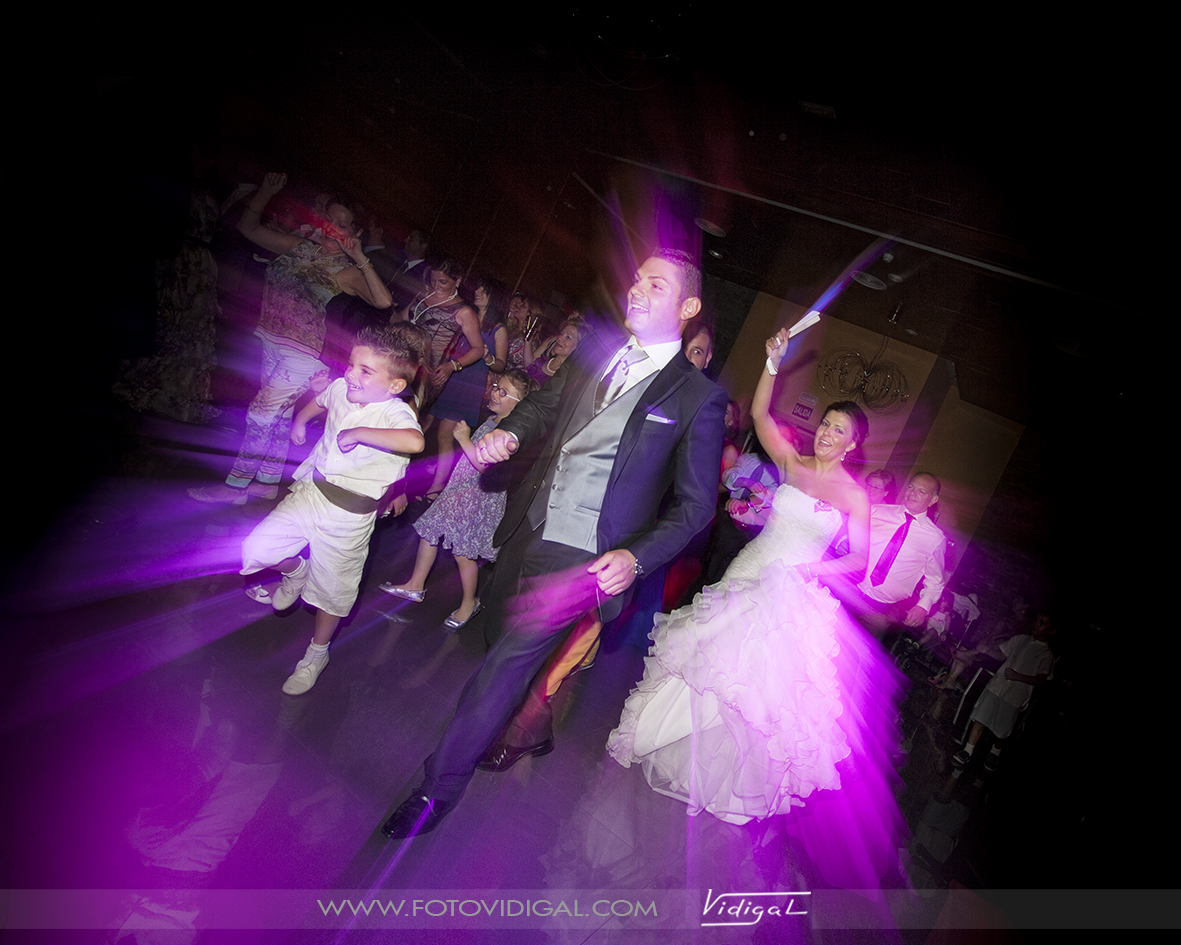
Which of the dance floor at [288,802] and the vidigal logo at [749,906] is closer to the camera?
the dance floor at [288,802]

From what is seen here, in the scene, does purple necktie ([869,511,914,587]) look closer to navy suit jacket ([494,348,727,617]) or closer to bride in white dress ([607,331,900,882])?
bride in white dress ([607,331,900,882])

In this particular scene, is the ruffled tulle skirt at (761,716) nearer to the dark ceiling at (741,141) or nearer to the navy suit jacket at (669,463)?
the navy suit jacket at (669,463)

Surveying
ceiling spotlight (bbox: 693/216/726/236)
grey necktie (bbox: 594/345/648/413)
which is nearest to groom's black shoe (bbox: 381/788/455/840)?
grey necktie (bbox: 594/345/648/413)

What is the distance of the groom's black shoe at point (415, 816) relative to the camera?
2.07 m

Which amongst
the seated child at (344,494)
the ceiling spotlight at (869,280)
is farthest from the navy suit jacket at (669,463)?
the ceiling spotlight at (869,280)

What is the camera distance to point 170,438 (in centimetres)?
419

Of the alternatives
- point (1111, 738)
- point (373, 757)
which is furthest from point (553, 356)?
point (1111, 738)

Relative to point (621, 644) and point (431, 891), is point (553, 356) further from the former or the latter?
point (431, 891)

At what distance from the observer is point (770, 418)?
338 cm

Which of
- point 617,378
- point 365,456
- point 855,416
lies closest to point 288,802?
point 365,456

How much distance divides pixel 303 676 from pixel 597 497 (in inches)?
59.7

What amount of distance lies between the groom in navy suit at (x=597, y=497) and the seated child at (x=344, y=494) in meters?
0.67

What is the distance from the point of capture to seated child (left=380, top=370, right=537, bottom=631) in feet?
11.5

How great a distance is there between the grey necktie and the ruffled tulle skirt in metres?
1.43
